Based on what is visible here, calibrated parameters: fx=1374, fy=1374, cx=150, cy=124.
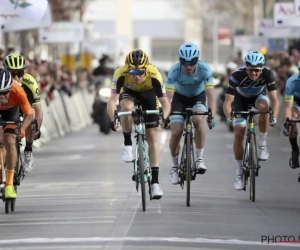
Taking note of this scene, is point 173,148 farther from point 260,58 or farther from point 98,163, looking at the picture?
point 98,163

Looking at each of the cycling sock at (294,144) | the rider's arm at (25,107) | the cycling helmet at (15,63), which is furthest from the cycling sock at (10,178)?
the cycling sock at (294,144)

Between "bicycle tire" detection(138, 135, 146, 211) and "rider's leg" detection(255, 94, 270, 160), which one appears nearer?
"bicycle tire" detection(138, 135, 146, 211)

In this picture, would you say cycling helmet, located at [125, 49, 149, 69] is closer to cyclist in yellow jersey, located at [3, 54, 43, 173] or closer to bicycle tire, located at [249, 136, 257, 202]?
cyclist in yellow jersey, located at [3, 54, 43, 173]

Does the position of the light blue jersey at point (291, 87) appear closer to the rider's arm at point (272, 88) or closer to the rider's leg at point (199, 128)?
the rider's arm at point (272, 88)

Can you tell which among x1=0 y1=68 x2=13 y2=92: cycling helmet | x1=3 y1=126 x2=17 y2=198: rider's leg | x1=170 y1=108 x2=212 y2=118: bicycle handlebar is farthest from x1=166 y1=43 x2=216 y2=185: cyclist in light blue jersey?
x1=0 y1=68 x2=13 y2=92: cycling helmet

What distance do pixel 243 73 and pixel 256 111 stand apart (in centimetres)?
59

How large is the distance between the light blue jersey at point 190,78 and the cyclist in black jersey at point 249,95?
37 cm

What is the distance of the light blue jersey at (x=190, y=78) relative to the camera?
56.6 ft

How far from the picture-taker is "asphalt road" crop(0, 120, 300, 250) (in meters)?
12.9

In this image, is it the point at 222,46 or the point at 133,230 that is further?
the point at 222,46

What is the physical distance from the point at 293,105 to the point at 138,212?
327cm

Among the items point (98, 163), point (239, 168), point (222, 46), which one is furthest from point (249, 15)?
point (239, 168)

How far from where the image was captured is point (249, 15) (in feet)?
339

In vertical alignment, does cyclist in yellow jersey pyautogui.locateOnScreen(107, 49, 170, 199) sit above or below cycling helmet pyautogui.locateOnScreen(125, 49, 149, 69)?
below
